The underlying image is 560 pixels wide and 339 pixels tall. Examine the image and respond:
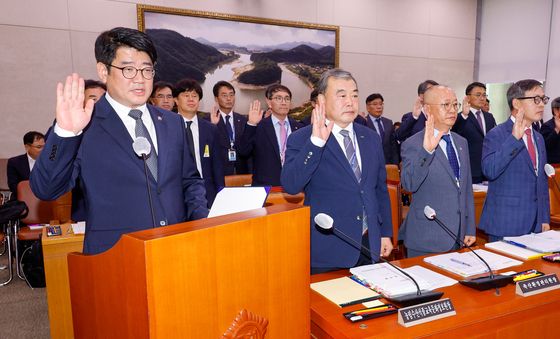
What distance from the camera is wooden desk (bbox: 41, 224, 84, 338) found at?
2.55 meters

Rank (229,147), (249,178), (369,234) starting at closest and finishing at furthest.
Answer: (369,234)
(249,178)
(229,147)

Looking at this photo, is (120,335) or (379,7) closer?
(120,335)

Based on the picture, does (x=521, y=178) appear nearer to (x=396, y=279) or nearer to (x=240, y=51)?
(x=396, y=279)

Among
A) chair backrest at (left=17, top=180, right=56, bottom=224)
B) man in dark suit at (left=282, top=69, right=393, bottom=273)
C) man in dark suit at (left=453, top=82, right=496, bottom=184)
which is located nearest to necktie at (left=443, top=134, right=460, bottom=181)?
man in dark suit at (left=282, top=69, right=393, bottom=273)

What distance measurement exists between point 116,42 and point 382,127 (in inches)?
213

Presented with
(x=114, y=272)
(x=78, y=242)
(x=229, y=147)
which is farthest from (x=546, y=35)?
(x=114, y=272)

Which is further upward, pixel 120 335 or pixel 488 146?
pixel 488 146

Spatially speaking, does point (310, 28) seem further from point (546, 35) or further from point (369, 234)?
point (369, 234)

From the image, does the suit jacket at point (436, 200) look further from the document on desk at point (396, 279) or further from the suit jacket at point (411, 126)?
the suit jacket at point (411, 126)

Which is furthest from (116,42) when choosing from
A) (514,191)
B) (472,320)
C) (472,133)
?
(472,133)

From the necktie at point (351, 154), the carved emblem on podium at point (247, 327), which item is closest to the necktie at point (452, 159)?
the necktie at point (351, 154)

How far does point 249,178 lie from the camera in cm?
379

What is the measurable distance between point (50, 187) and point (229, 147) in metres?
3.44

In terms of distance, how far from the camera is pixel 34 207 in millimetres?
4238
